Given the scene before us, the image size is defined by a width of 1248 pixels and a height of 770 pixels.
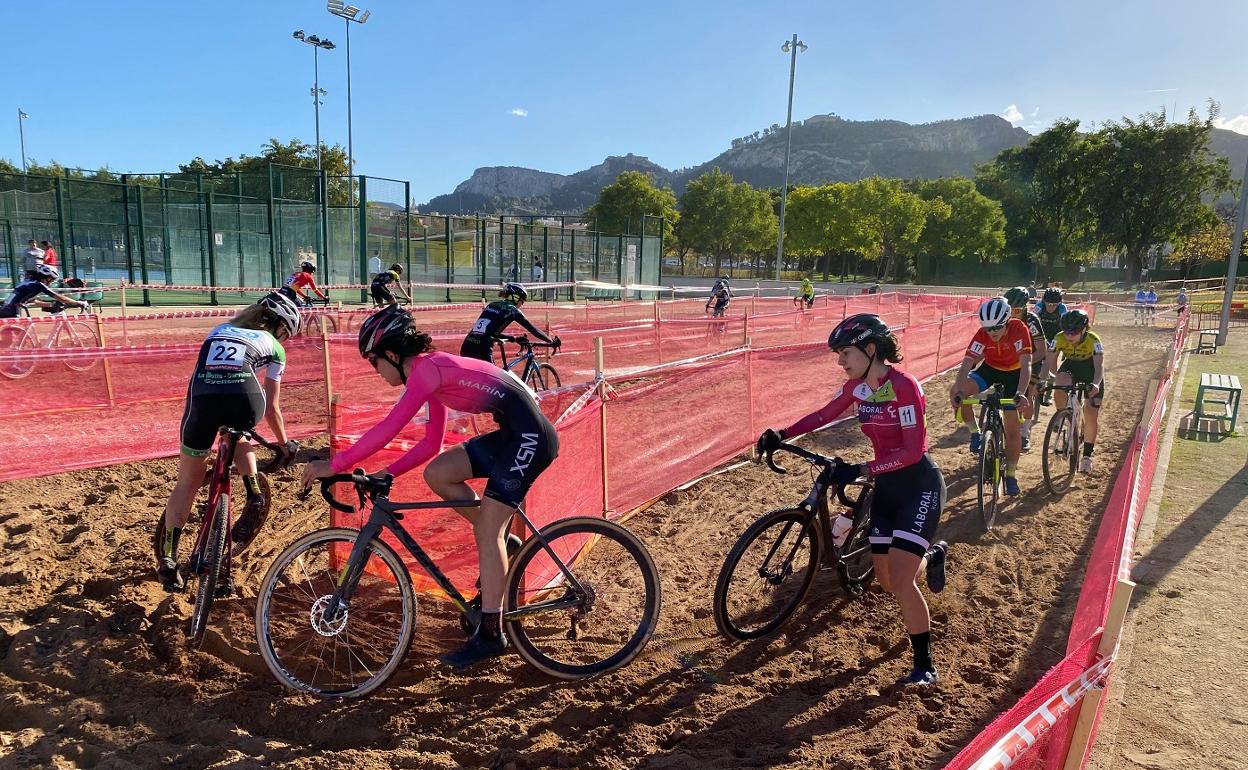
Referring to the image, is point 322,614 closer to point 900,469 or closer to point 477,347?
point 900,469

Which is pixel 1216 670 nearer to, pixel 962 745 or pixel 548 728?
pixel 962 745

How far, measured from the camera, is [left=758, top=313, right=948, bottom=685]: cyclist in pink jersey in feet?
12.4

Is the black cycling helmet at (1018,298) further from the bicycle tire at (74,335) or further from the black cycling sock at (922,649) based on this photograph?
the bicycle tire at (74,335)

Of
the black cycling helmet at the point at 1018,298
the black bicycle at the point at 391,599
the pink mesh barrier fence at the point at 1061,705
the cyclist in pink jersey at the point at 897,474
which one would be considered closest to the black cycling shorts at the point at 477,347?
the black bicycle at the point at 391,599

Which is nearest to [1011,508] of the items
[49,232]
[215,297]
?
[215,297]

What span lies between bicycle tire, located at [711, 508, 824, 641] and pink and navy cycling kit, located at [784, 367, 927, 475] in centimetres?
54

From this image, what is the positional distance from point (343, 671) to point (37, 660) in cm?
160

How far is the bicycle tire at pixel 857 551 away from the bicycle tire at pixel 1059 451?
363 cm

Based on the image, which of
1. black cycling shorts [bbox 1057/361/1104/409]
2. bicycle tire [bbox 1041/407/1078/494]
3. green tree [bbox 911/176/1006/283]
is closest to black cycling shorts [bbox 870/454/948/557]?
bicycle tire [bbox 1041/407/1078/494]

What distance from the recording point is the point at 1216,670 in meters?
4.03

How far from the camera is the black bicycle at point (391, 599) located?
3.53 metres

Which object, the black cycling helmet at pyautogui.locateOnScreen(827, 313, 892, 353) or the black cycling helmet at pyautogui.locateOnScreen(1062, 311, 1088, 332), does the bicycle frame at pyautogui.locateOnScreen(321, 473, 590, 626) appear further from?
the black cycling helmet at pyautogui.locateOnScreen(1062, 311, 1088, 332)

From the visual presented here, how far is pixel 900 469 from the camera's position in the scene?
3.94 meters

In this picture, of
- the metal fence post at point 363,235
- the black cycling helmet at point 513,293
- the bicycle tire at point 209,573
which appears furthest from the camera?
the metal fence post at point 363,235
